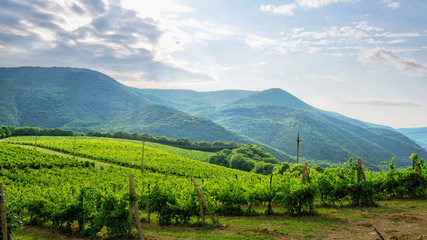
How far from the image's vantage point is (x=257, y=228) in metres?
10.5

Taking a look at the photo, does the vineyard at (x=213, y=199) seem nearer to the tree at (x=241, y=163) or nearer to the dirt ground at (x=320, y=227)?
the dirt ground at (x=320, y=227)

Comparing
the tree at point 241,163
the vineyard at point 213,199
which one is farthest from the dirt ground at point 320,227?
the tree at point 241,163

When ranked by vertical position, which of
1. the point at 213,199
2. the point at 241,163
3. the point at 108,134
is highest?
the point at 213,199

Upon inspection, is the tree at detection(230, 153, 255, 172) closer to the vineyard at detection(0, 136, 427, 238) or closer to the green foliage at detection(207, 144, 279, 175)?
the green foliage at detection(207, 144, 279, 175)

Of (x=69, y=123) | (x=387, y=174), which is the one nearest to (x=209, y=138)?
(x=69, y=123)

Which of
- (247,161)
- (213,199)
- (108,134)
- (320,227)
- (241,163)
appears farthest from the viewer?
(108,134)

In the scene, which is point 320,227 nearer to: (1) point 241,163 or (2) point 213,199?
(2) point 213,199

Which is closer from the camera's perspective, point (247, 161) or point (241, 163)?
point (247, 161)

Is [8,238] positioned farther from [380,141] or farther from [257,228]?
[380,141]

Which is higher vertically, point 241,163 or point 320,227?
point 320,227

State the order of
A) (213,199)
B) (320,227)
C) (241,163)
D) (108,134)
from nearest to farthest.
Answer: (320,227)
(213,199)
(241,163)
(108,134)

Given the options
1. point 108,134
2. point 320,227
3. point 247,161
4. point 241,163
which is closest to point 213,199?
point 320,227

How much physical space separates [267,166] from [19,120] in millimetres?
173007

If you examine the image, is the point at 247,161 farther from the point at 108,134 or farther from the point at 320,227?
the point at 320,227
